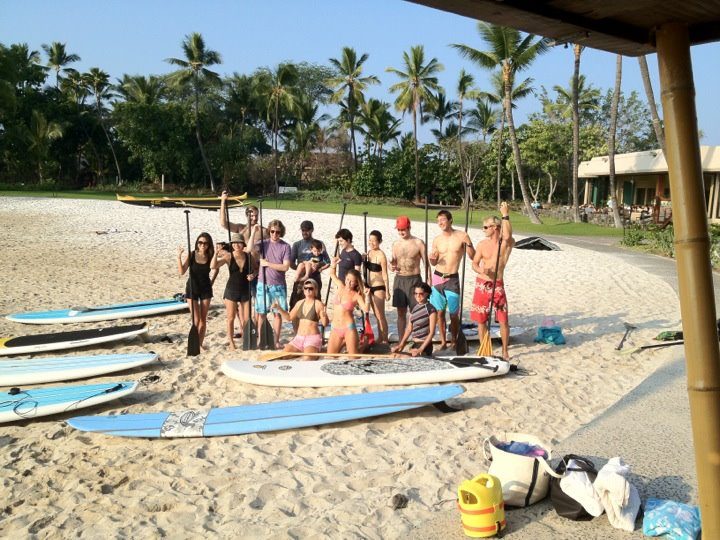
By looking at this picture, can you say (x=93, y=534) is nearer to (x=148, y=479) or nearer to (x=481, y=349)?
(x=148, y=479)

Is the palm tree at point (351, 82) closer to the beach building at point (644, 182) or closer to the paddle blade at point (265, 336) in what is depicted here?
the beach building at point (644, 182)

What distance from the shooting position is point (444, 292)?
7777 millimetres

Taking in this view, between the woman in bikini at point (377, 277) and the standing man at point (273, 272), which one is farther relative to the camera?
the standing man at point (273, 272)

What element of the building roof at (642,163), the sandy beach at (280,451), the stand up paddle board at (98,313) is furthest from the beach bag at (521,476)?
the building roof at (642,163)

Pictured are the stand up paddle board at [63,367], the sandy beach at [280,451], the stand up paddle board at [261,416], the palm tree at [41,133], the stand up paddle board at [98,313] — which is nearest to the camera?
the sandy beach at [280,451]

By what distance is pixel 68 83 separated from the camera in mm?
50250

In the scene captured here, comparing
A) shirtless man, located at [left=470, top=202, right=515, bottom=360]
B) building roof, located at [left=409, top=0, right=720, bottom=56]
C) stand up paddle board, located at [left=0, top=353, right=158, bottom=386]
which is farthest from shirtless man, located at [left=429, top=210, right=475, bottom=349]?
building roof, located at [left=409, top=0, right=720, bottom=56]

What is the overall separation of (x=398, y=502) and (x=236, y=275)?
4.72m

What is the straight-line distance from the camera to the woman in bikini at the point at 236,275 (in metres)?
8.09

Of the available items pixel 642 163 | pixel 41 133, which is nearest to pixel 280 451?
pixel 642 163

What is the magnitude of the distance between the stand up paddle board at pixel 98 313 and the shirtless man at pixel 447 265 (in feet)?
15.9

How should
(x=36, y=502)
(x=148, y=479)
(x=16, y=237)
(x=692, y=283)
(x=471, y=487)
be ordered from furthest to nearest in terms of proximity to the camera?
(x=16, y=237) < (x=148, y=479) < (x=36, y=502) < (x=471, y=487) < (x=692, y=283)

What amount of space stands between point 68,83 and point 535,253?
151 feet

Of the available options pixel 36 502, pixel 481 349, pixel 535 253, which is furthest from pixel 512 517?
pixel 535 253
